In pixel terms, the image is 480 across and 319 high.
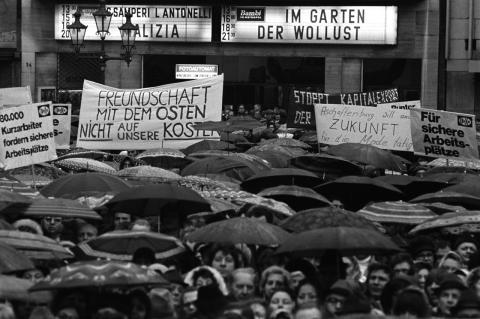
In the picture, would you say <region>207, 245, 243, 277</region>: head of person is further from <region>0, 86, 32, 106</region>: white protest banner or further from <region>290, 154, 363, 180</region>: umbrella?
<region>0, 86, 32, 106</region>: white protest banner

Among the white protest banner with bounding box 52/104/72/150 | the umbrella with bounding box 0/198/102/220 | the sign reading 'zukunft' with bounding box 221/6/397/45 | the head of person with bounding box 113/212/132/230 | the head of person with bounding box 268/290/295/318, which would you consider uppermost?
the sign reading 'zukunft' with bounding box 221/6/397/45

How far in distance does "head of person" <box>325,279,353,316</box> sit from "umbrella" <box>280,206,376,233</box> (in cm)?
277

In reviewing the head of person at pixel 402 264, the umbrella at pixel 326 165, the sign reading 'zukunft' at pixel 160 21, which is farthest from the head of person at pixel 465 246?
the sign reading 'zukunft' at pixel 160 21

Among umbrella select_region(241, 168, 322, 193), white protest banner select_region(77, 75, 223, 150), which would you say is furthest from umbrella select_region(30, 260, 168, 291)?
white protest banner select_region(77, 75, 223, 150)

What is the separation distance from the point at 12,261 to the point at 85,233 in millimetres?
3457

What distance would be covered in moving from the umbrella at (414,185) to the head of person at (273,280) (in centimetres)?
911

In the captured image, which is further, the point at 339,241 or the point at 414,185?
the point at 414,185

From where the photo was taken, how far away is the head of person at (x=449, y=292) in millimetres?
13430

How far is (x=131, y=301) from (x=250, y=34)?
127ft

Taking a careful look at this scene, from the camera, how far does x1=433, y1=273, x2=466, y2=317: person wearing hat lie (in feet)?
44.0

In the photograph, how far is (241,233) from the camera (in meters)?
15.6

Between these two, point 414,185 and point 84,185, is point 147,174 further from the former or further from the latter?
point 414,185

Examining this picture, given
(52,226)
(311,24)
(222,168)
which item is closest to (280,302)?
(52,226)

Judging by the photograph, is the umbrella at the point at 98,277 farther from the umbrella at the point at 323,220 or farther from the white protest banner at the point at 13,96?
the white protest banner at the point at 13,96
